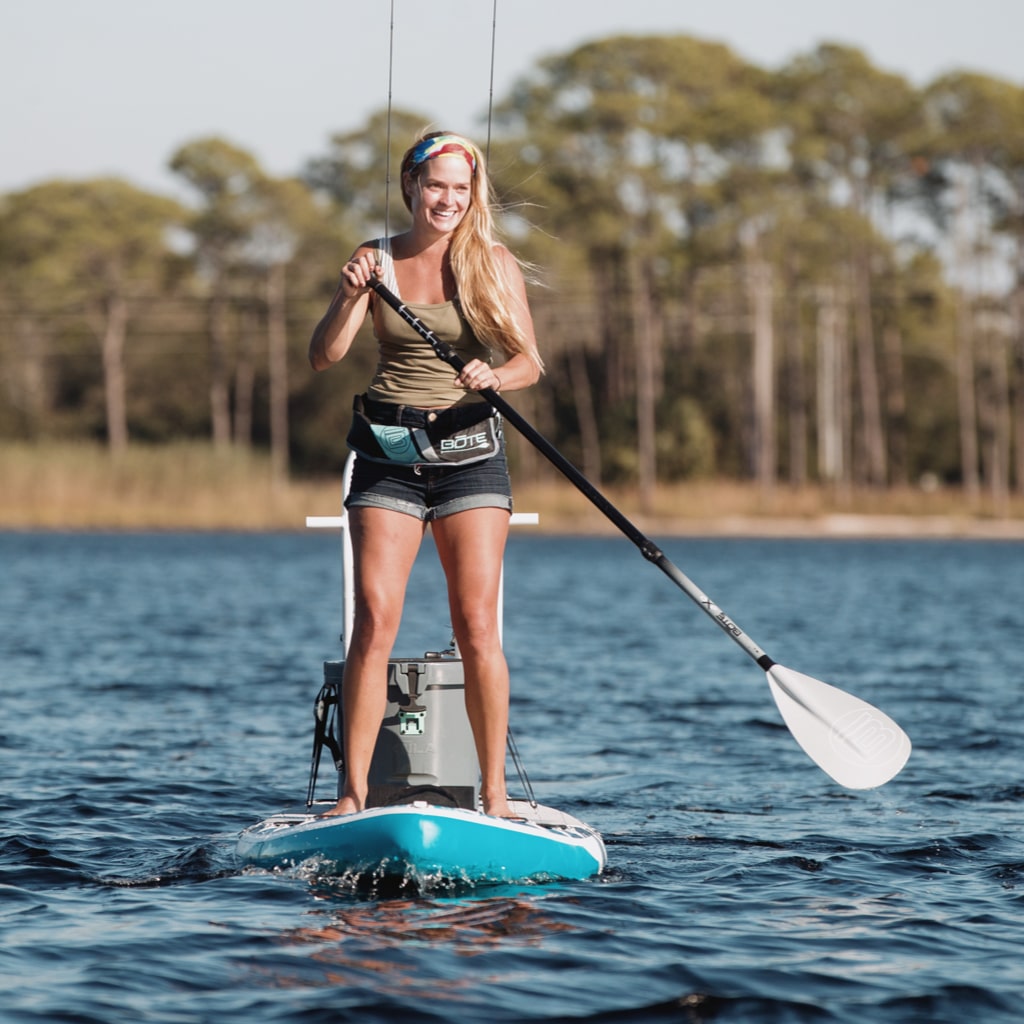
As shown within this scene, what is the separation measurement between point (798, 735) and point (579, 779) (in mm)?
2951

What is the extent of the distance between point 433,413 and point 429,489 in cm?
27

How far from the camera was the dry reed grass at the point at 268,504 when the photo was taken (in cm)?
4875

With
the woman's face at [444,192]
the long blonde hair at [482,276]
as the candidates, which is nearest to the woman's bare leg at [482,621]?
the long blonde hair at [482,276]

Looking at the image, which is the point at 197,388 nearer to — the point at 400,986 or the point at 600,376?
the point at 600,376

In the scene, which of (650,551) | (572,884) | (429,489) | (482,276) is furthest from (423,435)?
(572,884)

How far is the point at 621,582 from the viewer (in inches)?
1315

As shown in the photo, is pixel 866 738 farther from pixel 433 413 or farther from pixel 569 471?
pixel 433 413

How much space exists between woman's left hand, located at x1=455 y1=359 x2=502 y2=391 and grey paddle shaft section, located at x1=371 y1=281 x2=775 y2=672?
0.09ft

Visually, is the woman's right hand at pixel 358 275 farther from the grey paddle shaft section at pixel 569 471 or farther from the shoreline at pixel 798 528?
the shoreline at pixel 798 528

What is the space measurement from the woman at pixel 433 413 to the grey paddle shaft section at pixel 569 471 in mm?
64

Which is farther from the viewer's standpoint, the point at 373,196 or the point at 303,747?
the point at 373,196

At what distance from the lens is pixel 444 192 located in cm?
617

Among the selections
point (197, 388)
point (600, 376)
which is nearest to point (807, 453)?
point (600, 376)

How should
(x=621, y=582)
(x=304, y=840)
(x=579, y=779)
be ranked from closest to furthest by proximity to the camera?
(x=304, y=840) → (x=579, y=779) → (x=621, y=582)
